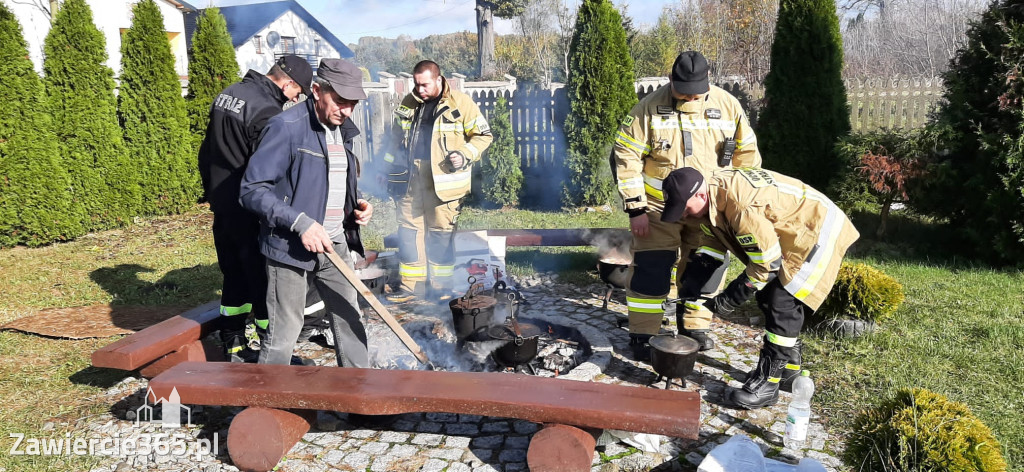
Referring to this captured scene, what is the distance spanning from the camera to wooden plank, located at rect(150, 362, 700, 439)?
301cm

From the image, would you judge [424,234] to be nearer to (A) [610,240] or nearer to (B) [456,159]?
(B) [456,159]

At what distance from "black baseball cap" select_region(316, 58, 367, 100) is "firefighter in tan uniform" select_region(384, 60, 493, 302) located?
7.29 ft

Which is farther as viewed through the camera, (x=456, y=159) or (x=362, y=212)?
(x=456, y=159)

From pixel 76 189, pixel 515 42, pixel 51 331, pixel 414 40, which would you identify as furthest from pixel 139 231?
pixel 414 40

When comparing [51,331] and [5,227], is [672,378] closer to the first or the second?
[51,331]

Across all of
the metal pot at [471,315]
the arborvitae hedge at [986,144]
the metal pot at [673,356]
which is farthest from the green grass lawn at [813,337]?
the metal pot at [471,315]

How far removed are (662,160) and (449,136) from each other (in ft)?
6.83

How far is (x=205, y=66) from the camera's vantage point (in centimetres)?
1055

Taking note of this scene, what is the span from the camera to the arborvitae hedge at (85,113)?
861 cm

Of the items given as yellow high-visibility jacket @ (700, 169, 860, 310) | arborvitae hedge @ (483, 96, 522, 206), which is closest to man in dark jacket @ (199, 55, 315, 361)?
yellow high-visibility jacket @ (700, 169, 860, 310)

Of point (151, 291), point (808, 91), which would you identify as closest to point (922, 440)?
point (151, 291)

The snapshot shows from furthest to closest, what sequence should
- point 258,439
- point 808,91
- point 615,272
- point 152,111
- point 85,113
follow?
point 152,111
point 85,113
point 808,91
point 615,272
point 258,439

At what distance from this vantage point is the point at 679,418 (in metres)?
2.92

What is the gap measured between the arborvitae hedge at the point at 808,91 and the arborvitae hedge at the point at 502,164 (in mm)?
4193
